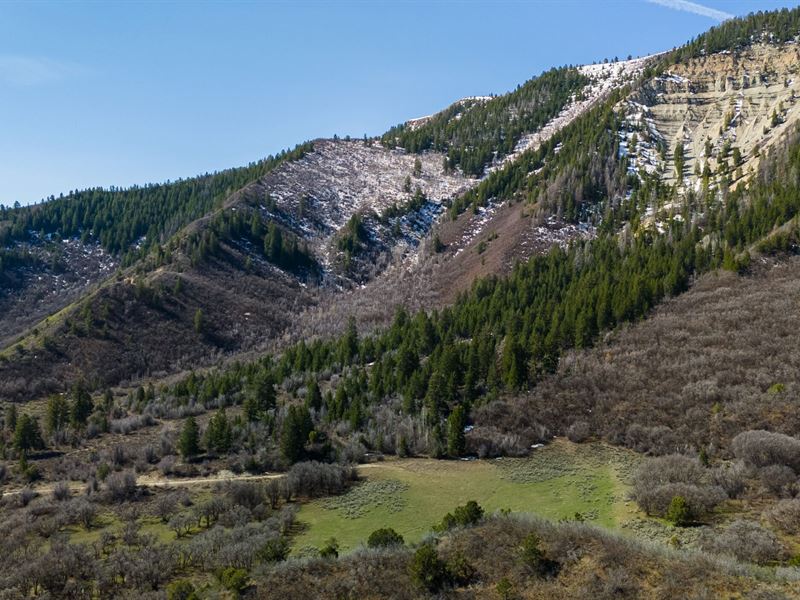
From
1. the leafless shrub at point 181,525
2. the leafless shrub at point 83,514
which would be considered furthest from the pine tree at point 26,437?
the leafless shrub at point 181,525

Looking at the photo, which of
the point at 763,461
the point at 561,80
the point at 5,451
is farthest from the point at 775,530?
the point at 561,80

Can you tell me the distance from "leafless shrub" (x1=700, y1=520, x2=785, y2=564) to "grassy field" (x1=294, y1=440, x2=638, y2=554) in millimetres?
5282

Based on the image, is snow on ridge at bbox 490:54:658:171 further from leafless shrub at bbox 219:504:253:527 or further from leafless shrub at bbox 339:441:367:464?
leafless shrub at bbox 219:504:253:527

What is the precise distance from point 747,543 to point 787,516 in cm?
398

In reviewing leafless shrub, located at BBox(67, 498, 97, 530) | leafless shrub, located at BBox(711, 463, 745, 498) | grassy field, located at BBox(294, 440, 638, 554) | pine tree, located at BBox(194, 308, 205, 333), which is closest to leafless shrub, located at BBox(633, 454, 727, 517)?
leafless shrub, located at BBox(711, 463, 745, 498)

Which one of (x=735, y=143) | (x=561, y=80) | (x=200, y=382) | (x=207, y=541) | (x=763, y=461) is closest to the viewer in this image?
(x=207, y=541)

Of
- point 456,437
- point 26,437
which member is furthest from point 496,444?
point 26,437

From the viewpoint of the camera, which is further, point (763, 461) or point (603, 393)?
point (603, 393)

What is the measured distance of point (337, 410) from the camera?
5119 centimetres

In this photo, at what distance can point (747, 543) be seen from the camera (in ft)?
77.9

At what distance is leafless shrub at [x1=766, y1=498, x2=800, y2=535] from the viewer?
25.7 metres

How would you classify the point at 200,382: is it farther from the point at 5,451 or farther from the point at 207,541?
the point at 207,541

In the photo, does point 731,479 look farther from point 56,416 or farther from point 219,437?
point 56,416

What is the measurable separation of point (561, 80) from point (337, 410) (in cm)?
17108
